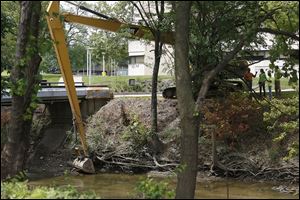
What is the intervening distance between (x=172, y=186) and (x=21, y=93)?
24.6 feet

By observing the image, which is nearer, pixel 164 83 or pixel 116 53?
pixel 116 53

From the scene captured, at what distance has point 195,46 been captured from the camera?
20.5 metres

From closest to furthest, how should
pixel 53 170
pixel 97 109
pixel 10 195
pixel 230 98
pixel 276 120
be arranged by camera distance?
1. pixel 10 195
2. pixel 276 120
3. pixel 230 98
4. pixel 53 170
5. pixel 97 109

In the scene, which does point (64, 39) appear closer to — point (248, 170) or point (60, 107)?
point (248, 170)

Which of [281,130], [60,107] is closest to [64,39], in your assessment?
[60,107]

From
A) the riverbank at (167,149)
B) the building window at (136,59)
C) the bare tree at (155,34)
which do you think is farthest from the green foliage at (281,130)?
the building window at (136,59)

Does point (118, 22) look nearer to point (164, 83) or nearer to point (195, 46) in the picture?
point (195, 46)

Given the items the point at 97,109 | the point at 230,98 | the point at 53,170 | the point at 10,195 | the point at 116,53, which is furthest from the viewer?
the point at 116,53

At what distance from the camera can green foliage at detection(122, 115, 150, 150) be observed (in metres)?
22.4

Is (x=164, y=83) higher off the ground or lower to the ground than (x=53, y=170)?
higher

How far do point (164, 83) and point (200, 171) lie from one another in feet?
63.8

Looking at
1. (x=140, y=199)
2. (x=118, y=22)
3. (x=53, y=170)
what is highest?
(x=118, y=22)

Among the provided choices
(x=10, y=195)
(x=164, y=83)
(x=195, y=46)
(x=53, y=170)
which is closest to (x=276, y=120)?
(x=195, y=46)

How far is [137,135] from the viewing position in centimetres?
2258
